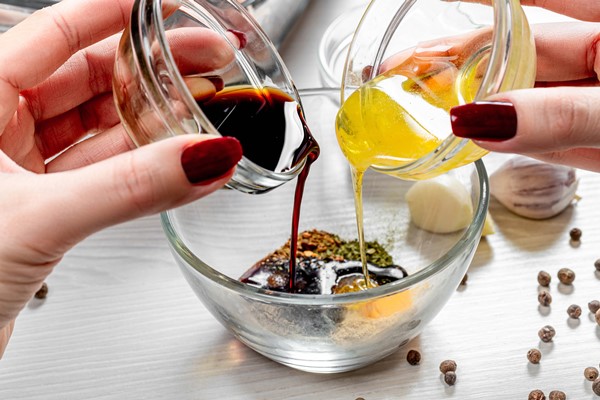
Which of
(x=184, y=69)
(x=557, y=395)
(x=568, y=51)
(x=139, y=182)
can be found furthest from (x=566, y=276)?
(x=139, y=182)

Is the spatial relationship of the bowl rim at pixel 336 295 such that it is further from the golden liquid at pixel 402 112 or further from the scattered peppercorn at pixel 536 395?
the scattered peppercorn at pixel 536 395

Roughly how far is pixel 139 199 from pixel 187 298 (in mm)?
648

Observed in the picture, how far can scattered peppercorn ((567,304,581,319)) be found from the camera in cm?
134

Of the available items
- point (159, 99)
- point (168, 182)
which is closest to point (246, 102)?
point (159, 99)

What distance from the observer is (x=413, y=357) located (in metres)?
1.28

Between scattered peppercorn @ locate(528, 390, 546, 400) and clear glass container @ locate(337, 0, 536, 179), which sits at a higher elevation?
clear glass container @ locate(337, 0, 536, 179)

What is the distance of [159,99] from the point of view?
90 cm

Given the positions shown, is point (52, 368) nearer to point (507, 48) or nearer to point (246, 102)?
point (246, 102)

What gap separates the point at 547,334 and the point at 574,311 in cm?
8

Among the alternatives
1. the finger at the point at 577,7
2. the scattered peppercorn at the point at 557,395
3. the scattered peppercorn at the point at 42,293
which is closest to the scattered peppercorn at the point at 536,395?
the scattered peppercorn at the point at 557,395

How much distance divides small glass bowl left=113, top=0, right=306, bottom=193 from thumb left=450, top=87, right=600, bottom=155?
0.82ft

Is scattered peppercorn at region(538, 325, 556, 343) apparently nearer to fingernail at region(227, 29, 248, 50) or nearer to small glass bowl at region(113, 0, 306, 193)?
small glass bowl at region(113, 0, 306, 193)

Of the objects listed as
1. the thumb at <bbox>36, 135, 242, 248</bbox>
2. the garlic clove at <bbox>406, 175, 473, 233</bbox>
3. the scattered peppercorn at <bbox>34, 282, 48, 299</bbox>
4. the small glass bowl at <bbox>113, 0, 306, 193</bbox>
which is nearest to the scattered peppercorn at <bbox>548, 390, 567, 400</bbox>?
the garlic clove at <bbox>406, 175, 473, 233</bbox>

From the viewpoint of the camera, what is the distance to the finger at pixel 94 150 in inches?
50.9
